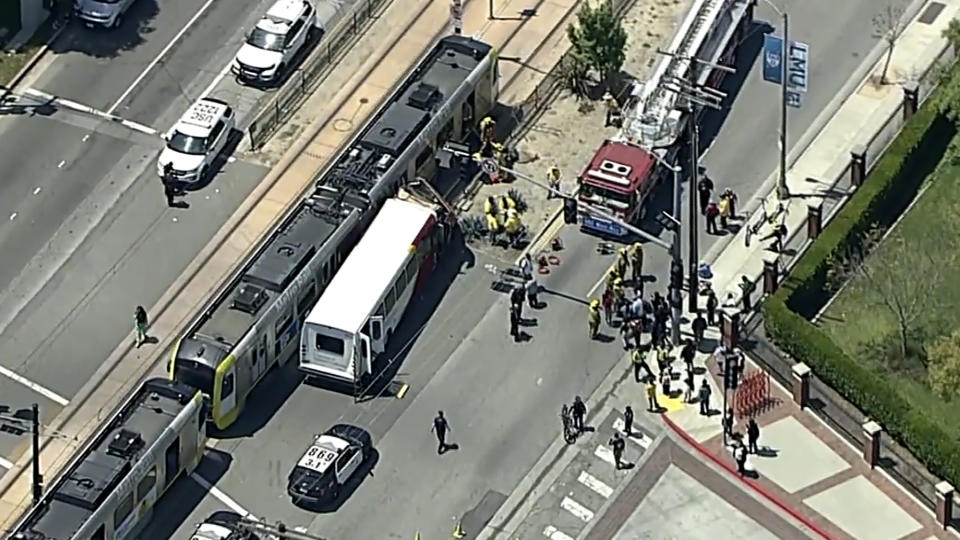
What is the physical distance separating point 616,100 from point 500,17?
785cm

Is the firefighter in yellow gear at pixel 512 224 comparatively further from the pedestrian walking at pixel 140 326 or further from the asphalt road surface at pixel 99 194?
the pedestrian walking at pixel 140 326

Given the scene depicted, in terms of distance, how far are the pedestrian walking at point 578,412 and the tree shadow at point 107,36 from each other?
27.9m

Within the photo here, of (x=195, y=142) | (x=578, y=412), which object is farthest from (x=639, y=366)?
(x=195, y=142)

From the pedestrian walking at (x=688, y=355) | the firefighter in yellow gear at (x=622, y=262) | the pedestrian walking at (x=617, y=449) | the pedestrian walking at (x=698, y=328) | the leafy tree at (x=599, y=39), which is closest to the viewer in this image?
the pedestrian walking at (x=617, y=449)

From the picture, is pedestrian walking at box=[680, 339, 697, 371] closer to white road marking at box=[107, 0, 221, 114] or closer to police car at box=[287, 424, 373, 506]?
police car at box=[287, 424, 373, 506]

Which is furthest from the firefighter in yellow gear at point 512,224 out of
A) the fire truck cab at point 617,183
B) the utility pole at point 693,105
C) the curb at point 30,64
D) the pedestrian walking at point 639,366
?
the curb at point 30,64

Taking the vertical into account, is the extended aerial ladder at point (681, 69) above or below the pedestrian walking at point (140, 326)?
above

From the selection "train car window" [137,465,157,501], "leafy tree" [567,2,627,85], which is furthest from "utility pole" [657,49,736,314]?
"train car window" [137,465,157,501]

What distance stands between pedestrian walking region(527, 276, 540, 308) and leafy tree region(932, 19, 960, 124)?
16.7 meters

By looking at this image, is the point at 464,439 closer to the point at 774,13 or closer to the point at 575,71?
the point at 575,71

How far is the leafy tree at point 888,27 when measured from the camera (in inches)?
4168

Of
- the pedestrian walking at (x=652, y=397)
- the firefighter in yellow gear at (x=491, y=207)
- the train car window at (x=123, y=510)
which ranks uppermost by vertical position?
the pedestrian walking at (x=652, y=397)

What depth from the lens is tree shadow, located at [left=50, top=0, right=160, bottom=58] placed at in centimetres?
10894

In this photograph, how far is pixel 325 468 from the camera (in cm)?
8931
